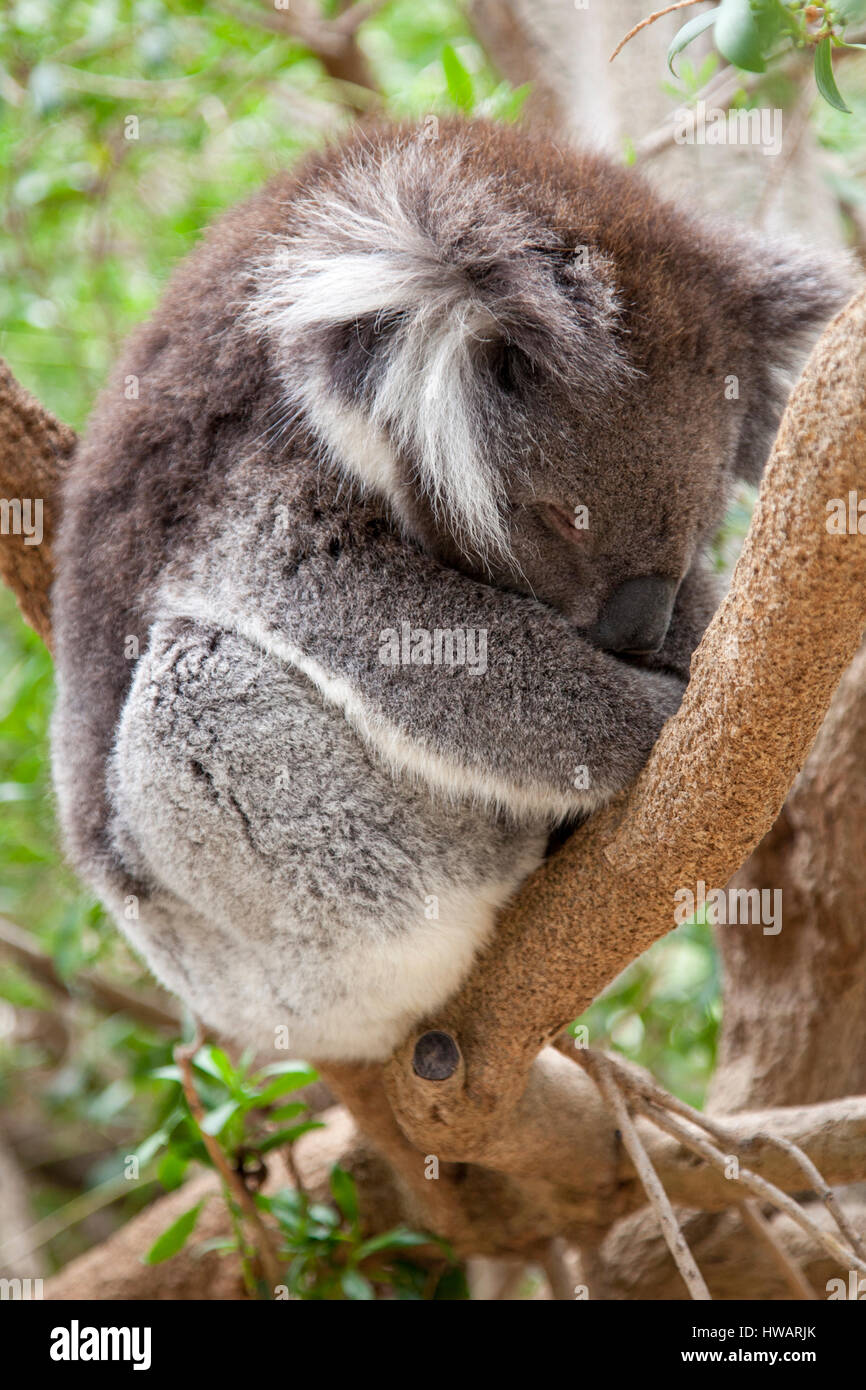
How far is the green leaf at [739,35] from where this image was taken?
5.60ft

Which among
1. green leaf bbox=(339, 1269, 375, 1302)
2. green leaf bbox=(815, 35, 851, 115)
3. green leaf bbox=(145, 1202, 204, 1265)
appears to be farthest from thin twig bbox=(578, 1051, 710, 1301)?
green leaf bbox=(815, 35, 851, 115)

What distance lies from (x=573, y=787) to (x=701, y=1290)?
1.07 m

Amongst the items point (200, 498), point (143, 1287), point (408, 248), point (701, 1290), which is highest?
point (408, 248)

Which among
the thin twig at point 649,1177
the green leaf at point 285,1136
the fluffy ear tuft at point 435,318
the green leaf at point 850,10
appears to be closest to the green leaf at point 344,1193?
the green leaf at point 285,1136

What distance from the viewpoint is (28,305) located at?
15.9ft

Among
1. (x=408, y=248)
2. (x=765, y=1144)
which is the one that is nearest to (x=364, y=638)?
(x=408, y=248)

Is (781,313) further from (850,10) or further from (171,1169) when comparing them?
(171,1169)

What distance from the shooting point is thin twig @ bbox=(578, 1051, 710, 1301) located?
8.05 feet

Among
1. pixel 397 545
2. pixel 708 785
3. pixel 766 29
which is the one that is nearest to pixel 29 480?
pixel 397 545

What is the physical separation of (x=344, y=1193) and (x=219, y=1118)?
0.57m

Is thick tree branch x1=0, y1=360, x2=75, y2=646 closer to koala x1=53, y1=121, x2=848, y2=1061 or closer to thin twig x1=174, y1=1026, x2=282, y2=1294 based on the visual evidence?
koala x1=53, y1=121, x2=848, y2=1061

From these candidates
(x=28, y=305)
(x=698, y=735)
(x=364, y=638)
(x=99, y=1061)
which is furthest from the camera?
(x=99, y=1061)

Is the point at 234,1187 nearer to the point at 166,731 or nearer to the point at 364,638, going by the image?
the point at 166,731

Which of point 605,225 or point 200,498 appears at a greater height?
point 605,225
